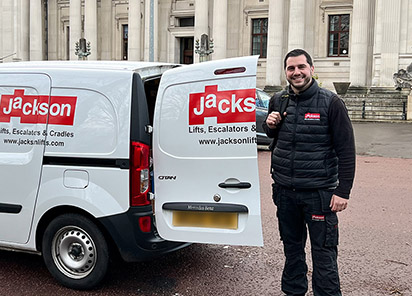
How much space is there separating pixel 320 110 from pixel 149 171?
149 centimetres

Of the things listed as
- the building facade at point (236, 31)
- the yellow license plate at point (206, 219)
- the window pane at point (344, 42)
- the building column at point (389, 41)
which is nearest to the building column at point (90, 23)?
the building facade at point (236, 31)

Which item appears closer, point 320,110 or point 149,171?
point 320,110

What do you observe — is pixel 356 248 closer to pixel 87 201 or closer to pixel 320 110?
pixel 320 110

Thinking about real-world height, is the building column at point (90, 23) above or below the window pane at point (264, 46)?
above

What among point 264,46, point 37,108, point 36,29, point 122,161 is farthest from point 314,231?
point 36,29

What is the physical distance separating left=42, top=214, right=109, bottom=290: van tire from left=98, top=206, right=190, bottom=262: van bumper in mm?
140

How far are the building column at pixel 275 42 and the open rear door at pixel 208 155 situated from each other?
112 feet

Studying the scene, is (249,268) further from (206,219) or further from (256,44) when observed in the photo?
(256,44)

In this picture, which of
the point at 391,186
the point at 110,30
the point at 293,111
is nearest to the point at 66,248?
the point at 293,111

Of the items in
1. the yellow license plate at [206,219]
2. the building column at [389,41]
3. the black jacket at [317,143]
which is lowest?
the yellow license plate at [206,219]

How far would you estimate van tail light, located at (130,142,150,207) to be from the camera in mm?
4113

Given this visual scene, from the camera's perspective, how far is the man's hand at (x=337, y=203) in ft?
11.8

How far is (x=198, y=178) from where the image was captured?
13.3ft

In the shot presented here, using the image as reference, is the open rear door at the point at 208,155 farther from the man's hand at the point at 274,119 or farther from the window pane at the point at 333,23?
the window pane at the point at 333,23
